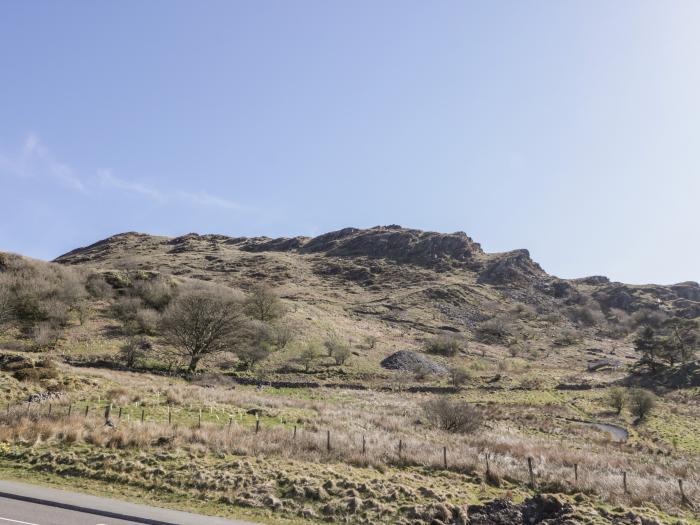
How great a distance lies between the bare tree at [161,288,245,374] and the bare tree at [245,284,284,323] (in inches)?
627

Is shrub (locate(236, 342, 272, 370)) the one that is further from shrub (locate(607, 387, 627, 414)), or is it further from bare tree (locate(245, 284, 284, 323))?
shrub (locate(607, 387, 627, 414))

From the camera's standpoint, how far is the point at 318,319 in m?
84.4

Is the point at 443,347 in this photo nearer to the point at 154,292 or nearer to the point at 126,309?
the point at 154,292

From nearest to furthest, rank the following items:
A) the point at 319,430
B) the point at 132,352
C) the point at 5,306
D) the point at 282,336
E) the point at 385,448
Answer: the point at 385,448 → the point at 319,430 → the point at 132,352 → the point at 5,306 → the point at 282,336

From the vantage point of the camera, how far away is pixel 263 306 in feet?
238

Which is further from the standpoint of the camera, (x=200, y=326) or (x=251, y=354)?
(x=251, y=354)

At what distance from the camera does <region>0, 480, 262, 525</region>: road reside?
11.7m

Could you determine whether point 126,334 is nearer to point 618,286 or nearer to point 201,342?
point 201,342

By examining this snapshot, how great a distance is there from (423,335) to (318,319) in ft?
92.7

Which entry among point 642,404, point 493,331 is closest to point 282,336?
point 642,404

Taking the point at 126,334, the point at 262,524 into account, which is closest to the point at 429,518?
the point at 262,524

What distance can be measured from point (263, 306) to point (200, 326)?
20.5m

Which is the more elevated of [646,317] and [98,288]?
[98,288]

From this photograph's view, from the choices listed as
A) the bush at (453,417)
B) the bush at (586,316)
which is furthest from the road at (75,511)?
the bush at (586,316)
